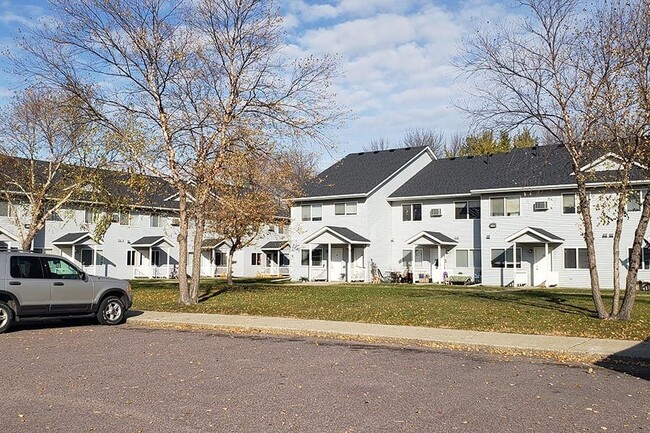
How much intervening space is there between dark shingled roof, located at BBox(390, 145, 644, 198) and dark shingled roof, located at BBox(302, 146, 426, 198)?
147 cm

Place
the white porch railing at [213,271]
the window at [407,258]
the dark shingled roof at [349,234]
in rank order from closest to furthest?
the dark shingled roof at [349,234]
the window at [407,258]
the white porch railing at [213,271]

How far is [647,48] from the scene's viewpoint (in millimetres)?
15859

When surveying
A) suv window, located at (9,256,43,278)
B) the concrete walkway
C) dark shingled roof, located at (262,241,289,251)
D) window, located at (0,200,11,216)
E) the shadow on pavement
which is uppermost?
window, located at (0,200,11,216)

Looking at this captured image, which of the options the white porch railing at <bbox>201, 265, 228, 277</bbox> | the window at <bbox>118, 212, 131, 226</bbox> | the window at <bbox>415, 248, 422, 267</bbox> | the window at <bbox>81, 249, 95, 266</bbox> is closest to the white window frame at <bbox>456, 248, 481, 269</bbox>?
the window at <bbox>415, 248, 422, 267</bbox>

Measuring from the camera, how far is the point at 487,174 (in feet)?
134

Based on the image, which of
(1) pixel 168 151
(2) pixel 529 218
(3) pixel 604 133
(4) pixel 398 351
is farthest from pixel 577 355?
(2) pixel 529 218

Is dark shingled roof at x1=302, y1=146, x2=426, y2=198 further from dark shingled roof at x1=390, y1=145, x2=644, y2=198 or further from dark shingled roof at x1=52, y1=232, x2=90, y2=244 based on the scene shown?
dark shingled roof at x1=52, y1=232, x2=90, y2=244

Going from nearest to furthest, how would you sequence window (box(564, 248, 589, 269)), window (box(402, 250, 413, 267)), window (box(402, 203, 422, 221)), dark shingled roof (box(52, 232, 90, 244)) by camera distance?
window (box(564, 248, 589, 269)), window (box(402, 203, 422, 221)), window (box(402, 250, 413, 267)), dark shingled roof (box(52, 232, 90, 244))

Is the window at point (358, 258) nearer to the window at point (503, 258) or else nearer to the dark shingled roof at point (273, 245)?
the window at point (503, 258)

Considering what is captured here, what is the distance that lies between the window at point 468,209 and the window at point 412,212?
2.57 meters

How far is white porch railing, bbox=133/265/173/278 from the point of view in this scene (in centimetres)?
5228

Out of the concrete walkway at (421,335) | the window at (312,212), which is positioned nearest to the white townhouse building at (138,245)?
the window at (312,212)

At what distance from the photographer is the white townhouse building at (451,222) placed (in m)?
36.2

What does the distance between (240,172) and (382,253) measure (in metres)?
22.2
